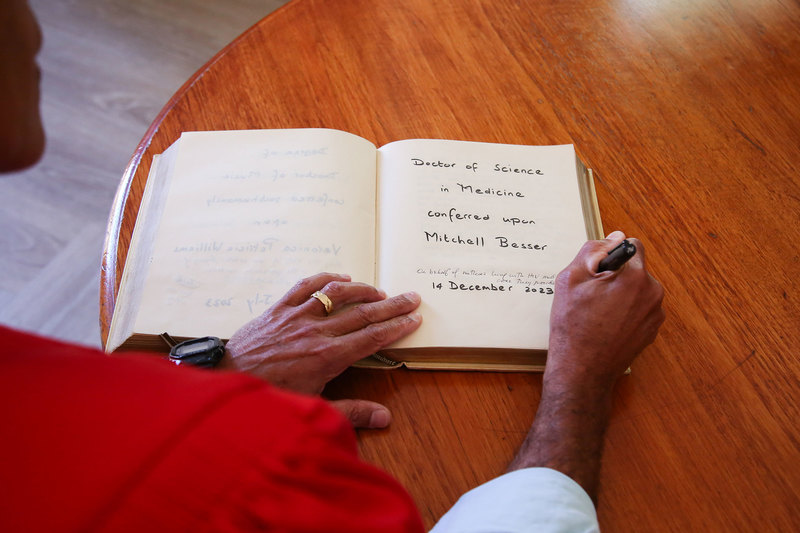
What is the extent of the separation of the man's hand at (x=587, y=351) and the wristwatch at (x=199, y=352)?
1.11 ft

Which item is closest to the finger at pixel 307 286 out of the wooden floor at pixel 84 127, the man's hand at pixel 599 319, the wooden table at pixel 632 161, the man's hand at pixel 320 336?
the man's hand at pixel 320 336

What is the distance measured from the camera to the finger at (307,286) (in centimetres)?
64

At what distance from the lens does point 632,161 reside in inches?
31.9

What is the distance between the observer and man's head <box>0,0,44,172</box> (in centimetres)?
43

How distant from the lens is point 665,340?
660mm

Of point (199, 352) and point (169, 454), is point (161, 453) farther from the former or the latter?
point (199, 352)

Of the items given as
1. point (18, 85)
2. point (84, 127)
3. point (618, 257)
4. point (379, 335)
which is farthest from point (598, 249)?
point (84, 127)

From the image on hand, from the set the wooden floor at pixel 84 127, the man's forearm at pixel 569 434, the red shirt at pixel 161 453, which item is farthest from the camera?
the wooden floor at pixel 84 127

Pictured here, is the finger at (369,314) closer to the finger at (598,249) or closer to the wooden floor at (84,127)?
the finger at (598,249)

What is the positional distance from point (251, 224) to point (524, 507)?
0.46m

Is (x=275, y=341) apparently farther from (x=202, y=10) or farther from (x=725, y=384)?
(x=202, y=10)

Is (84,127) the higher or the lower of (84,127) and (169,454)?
the lower

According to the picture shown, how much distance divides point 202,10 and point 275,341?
1.92 metres

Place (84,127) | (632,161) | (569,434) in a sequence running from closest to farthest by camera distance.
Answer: (569,434)
(632,161)
(84,127)
